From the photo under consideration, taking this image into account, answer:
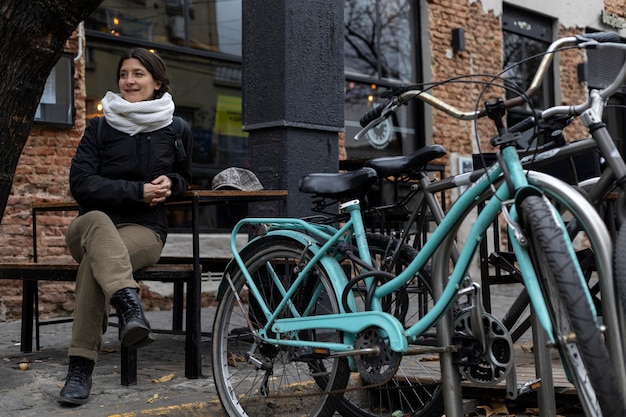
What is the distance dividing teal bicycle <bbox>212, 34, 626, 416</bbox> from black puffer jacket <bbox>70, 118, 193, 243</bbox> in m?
0.79

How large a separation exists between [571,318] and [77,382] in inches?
92.7

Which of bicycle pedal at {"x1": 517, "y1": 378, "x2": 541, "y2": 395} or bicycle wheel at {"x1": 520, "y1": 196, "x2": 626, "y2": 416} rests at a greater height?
bicycle wheel at {"x1": 520, "y1": 196, "x2": 626, "y2": 416}

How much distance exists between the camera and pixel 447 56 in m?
11.2

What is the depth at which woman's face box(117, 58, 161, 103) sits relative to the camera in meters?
4.63

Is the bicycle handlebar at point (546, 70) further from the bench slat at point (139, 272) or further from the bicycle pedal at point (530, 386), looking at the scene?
the bench slat at point (139, 272)

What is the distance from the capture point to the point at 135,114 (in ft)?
14.7

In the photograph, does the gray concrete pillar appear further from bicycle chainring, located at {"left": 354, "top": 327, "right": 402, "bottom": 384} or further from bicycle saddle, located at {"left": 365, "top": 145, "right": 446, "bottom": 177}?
bicycle chainring, located at {"left": 354, "top": 327, "right": 402, "bottom": 384}

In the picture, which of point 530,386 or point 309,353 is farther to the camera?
point 309,353

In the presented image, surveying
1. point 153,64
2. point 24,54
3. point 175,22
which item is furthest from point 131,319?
point 175,22

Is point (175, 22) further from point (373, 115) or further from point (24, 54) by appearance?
point (373, 115)

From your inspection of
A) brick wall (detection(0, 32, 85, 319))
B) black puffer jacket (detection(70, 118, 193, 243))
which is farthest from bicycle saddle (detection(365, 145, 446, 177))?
brick wall (detection(0, 32, 85, 319))

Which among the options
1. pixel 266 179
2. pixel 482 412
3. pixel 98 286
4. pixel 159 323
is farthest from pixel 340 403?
pixel 159 323

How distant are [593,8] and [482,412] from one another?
34.1ft

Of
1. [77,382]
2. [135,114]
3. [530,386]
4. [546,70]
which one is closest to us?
[546,70]
